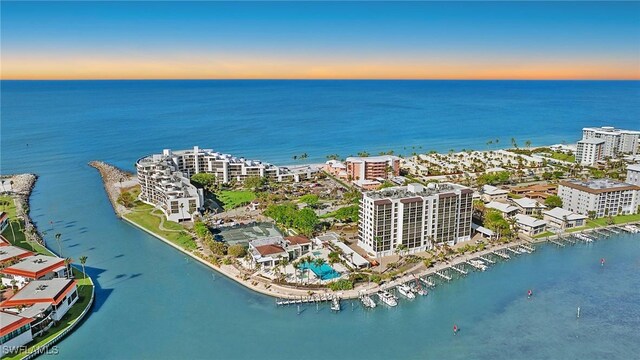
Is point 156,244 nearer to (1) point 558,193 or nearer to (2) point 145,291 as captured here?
(2) point 145,291

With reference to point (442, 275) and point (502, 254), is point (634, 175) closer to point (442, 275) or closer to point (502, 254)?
point (502, 254)

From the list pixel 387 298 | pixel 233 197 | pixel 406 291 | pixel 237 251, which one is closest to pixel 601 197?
pixel 406 291

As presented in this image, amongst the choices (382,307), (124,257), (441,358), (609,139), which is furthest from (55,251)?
(609,139)

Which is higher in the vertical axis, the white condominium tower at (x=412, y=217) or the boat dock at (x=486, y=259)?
the white condominium tower at (x=412, y=217)

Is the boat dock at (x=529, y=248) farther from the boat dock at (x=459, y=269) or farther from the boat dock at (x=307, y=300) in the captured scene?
the boat dock at (x=307, y=300)

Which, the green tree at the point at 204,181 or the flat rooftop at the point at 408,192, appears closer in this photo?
the flat rooftop at the point at 408,192

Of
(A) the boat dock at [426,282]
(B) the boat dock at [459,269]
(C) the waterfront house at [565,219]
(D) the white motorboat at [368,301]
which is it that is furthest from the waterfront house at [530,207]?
(D) the white motorboat at [368,301]
